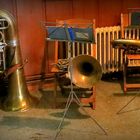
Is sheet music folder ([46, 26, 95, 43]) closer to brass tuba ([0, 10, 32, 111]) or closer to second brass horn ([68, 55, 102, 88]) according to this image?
second brass horn ([68, 55, 102, 88])

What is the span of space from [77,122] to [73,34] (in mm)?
966

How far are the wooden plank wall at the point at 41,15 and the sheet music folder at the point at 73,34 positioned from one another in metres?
1.04

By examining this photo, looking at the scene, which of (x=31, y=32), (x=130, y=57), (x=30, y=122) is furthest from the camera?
(x=31, y=32)

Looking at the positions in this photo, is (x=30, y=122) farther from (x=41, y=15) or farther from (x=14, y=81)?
(x=41, y=15)

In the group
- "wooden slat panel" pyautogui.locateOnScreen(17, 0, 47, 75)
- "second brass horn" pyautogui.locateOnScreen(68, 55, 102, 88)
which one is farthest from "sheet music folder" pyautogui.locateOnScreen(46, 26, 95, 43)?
"wooden slat panel" pyautogui.locateOnScreen(17, 0, 47, 75)

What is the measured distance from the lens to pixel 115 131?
10.4ft

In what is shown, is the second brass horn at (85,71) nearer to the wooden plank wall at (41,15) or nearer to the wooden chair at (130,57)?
the wooden chair at (130,57)

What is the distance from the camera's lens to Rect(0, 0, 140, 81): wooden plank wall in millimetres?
4086

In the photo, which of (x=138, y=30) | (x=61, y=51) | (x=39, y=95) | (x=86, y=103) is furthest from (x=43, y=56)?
(x=138, y=30)

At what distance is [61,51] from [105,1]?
99 centimetres

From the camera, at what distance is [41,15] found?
165 inches

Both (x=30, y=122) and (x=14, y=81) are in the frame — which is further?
(x=14, y=81)

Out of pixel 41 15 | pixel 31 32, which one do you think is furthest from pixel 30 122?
pixel 41 15

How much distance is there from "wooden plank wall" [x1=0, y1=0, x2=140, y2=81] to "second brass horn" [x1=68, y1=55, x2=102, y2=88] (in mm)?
1150
